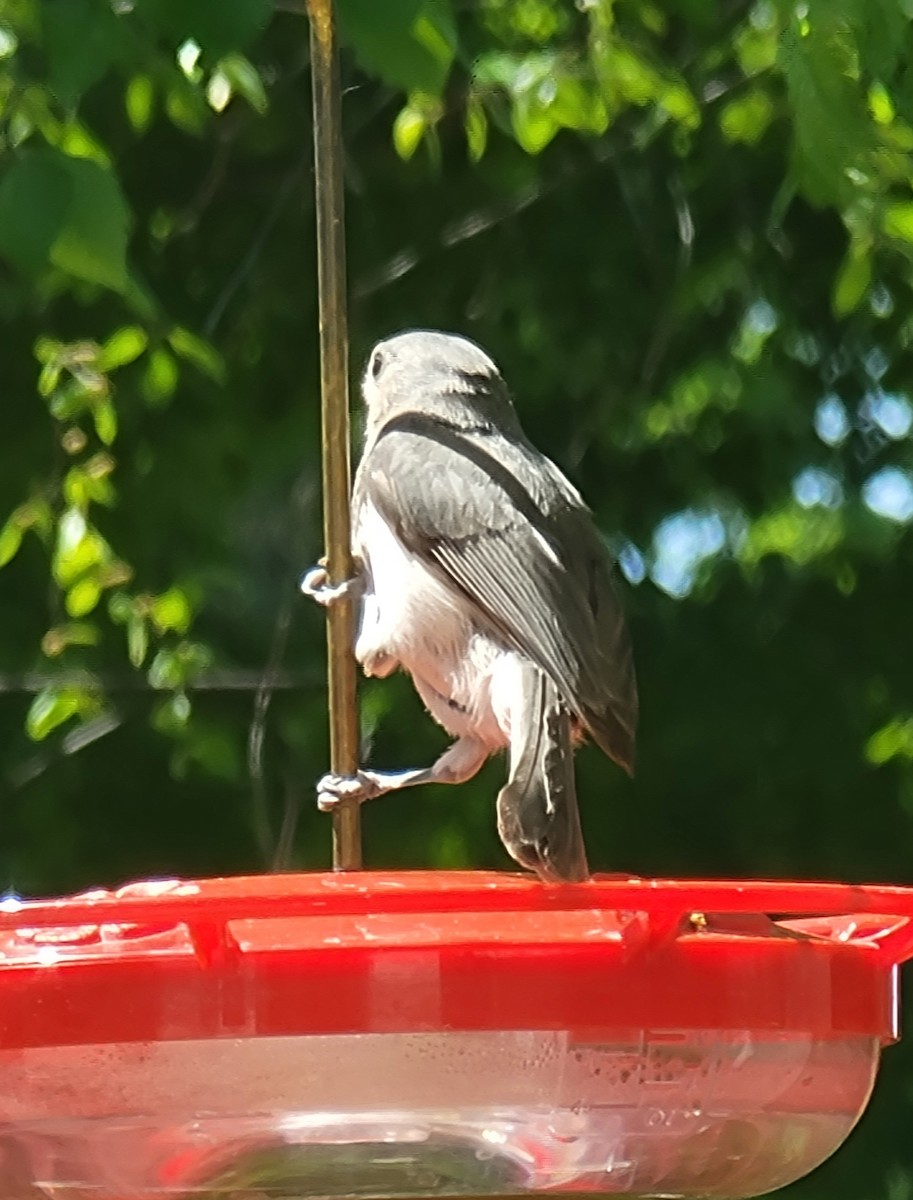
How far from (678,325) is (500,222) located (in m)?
0.38

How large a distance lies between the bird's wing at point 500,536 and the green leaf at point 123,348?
154 centimetres

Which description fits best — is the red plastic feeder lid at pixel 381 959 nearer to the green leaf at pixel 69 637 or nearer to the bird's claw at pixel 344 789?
the bird's claw at pixel 344 789

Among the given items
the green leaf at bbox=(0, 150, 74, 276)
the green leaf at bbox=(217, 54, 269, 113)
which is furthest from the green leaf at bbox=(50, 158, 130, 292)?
the green leaf at bbox=(217, 54, 269, 113)

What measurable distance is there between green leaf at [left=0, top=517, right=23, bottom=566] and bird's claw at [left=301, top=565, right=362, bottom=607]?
2.13 metres

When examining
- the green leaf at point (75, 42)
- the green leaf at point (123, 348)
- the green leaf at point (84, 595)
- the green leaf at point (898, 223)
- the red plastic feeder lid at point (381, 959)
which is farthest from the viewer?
the green leaf at point (84, 595)

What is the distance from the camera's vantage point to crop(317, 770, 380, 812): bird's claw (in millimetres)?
1652

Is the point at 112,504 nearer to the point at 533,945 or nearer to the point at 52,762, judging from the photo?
the point at 52,762

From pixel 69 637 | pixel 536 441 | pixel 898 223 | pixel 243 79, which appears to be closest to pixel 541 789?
pixel 243 79

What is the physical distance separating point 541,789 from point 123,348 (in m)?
2.10

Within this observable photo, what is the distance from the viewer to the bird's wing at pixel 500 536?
2070 millimetres

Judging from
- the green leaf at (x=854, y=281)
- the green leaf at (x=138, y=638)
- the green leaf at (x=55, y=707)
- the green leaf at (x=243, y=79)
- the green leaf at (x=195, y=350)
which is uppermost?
the green leaf at (x=243, y=79)

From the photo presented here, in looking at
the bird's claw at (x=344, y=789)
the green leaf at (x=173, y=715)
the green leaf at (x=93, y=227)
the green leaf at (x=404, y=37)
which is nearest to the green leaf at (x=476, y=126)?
the green leaf at (x=173, y=715)

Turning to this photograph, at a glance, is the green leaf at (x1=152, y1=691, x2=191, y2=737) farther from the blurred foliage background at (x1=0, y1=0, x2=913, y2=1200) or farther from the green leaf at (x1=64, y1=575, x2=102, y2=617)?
the green leaf at (x1=64, y1=575, x2=102, y2=617)

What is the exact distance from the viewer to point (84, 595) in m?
3.96
